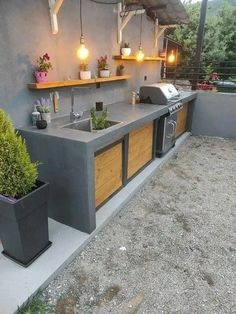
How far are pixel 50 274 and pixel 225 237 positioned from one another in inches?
62.6

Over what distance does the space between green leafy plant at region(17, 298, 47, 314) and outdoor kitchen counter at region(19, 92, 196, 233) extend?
692mm

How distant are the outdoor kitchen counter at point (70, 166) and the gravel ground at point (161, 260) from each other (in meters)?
0.35

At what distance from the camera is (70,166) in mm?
2012

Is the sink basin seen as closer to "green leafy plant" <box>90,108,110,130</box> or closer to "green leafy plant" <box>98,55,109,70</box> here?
"green leafy plant" <box>90,108,110,130</box>

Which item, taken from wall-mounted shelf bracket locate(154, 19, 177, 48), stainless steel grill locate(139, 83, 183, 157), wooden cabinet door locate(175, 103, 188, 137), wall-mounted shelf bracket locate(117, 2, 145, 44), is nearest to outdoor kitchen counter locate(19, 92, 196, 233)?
stainless steel grill locate(139, 83, 183, 157)

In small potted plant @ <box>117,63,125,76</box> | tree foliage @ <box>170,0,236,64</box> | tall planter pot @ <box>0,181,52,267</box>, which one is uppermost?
tree foliage @ <box>170,0,236,64</box>

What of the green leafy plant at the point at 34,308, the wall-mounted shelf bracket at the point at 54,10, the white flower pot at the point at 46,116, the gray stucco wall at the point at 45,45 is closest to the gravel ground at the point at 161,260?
the green leafy plant at the point at 34,308

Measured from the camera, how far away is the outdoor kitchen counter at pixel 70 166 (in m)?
1.95

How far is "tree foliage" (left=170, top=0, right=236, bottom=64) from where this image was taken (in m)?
10.8

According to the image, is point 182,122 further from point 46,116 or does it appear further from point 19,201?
point 19,201

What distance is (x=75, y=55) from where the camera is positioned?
277 cm

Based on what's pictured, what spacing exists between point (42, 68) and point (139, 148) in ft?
5.02

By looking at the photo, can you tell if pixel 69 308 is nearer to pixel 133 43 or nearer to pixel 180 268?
pixel 180 268

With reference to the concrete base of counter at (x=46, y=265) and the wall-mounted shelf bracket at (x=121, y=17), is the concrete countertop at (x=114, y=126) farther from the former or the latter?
the wall-mounted shelf bracket at (x=121, y=17)
